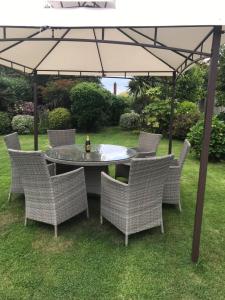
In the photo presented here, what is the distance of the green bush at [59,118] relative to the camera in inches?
455

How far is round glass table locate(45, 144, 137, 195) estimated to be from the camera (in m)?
3.93

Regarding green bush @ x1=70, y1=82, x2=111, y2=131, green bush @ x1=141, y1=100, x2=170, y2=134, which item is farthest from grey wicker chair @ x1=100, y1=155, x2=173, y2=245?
green bush @ x1=70, y1=82, x2=111, y2=131

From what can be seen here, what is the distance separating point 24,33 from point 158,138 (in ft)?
9.38

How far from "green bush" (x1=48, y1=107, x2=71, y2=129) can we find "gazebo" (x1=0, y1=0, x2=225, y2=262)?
A: 4532 millimetres

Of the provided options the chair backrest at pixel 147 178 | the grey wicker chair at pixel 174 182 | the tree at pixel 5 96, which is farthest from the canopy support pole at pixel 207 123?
the tree at pixel 5 96

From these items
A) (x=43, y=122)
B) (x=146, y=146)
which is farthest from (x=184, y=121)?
(x=43, y=122)

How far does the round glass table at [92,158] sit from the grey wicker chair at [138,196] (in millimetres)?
517

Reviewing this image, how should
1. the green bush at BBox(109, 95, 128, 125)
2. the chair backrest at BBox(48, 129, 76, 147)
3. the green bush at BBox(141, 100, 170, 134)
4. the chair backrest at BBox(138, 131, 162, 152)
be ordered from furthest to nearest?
the green bush at BBox(109, 95, 128, 125) < the green bush at BBox(141, 100, 170, 134) < the chair backrest at BBox(48, 129, 76, 147) < the chair backrest at BBox(138, 131, 162, 152)

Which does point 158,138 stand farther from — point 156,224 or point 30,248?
point 30,248

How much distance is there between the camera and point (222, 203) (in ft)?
15.4

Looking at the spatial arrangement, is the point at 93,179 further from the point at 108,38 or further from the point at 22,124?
the point at 22,124

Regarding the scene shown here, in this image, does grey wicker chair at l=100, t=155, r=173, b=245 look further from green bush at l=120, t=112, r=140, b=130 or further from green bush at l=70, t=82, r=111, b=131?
green bush at l=120, t=112, r=140, b=130

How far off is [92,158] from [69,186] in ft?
2.32

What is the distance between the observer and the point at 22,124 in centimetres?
1139
